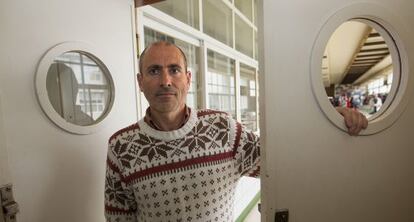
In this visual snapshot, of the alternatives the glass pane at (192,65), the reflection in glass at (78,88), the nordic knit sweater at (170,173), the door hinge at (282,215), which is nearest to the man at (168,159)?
the nordic knit sweater at (170,173)

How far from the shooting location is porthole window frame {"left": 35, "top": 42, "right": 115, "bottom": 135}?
1078 mm

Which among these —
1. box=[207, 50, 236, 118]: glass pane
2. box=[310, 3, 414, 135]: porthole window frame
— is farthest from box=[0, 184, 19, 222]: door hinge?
box=[207, 50, 236, 118]: glass pane

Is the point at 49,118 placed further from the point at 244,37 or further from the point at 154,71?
the point at 244,37

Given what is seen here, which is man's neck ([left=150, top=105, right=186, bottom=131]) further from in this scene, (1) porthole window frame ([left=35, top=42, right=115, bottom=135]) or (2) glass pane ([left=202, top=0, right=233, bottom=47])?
(2) glass pane ([left=202, top=0, right=233, bottom=47])

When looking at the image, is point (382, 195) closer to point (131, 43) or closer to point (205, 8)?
point (131, 43)

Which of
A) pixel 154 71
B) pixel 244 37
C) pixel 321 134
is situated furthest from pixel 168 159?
pixel 244 37

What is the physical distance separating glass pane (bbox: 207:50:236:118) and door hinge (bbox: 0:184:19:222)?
2.23 metres

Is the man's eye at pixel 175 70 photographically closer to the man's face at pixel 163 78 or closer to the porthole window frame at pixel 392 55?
the man's face at pixel 163 78

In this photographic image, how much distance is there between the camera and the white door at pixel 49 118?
98 cm

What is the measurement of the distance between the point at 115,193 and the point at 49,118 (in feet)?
1.58

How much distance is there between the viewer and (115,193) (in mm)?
1185

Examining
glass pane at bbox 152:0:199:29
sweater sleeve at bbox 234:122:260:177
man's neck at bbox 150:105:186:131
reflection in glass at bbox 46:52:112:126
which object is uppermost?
glass pane at bbox 152:0:199:29

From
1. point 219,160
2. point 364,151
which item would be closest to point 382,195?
point 364,151

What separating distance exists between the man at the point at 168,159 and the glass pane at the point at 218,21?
71.5 inches
